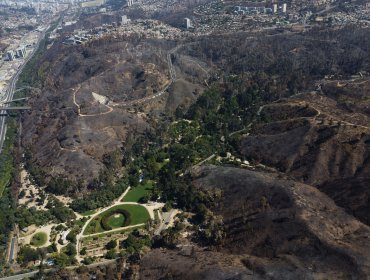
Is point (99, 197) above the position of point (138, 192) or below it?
above

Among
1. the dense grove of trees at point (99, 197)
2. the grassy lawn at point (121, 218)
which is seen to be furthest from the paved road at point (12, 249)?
the grassy lawn at point (121, 218)

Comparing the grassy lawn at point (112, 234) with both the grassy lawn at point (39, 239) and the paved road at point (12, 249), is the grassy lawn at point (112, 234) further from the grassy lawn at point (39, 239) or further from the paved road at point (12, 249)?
the paved road at point (12, 249)

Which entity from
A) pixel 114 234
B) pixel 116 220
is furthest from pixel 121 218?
pixel 114 234

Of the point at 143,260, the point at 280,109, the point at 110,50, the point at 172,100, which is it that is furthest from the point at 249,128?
the point at 110,50

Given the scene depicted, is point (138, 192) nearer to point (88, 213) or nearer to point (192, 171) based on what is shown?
point (88, 213)

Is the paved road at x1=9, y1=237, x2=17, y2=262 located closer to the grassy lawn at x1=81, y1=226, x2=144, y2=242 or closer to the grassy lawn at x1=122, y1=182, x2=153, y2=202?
the grassy lawn at x1=81, y1=226, x2=144, y2=242
